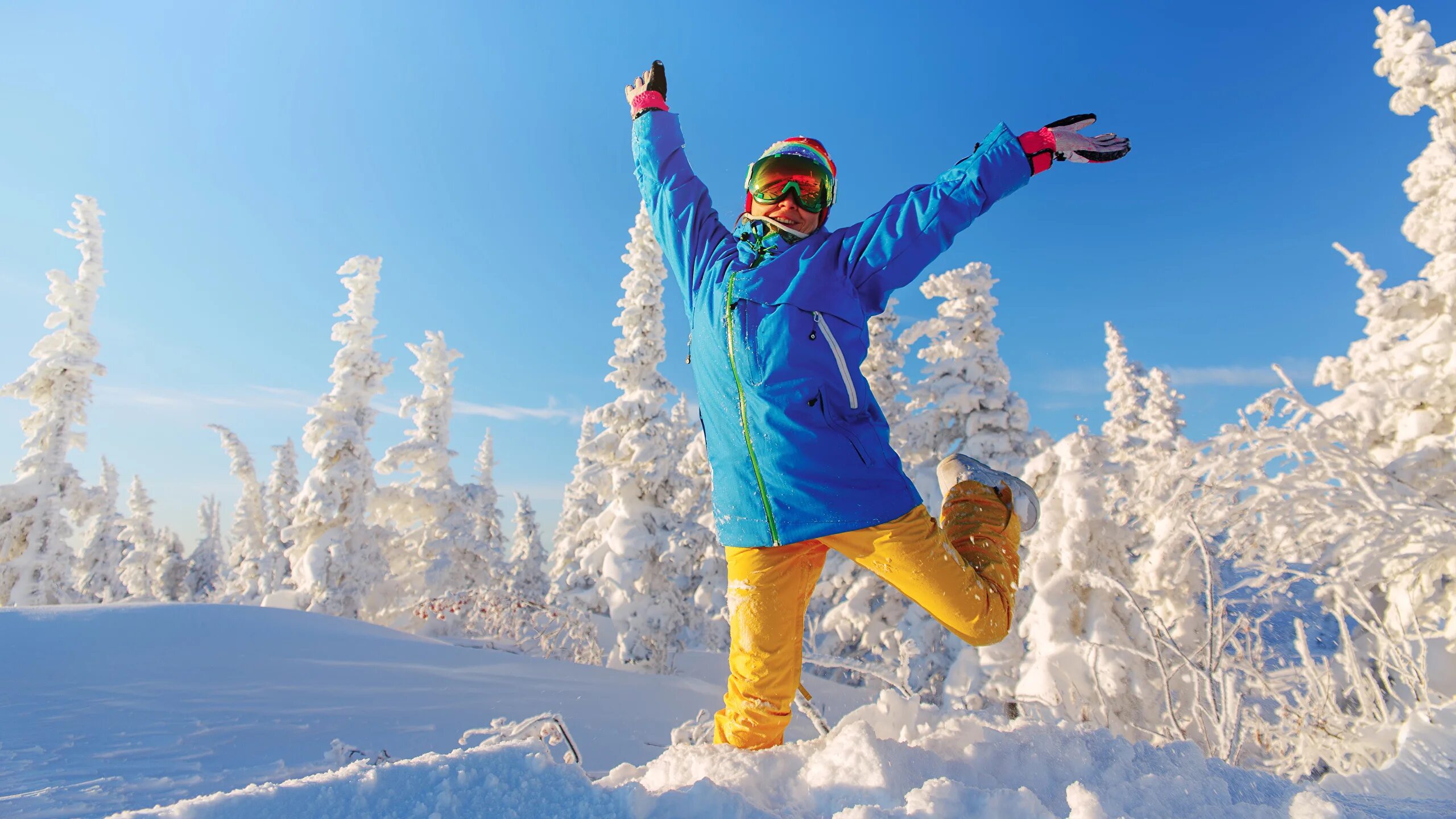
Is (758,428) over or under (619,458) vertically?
under

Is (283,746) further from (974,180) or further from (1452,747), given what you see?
Answer: (1452,747)

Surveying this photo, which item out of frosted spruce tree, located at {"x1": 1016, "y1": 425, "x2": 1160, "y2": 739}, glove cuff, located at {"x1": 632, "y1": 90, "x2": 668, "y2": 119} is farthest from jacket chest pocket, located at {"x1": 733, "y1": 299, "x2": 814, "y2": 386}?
frosted spruce tree, located at {"x1": 1016, "y1": 425, "x2": 1160, "y2": 739}

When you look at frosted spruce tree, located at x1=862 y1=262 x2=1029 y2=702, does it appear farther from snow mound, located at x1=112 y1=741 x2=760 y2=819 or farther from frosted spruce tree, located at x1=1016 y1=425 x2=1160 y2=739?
snow mound, located at x1=112 y1=741 x2=760 y2=819

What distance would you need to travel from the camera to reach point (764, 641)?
7.65 ft

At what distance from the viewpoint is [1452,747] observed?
2.27 meters

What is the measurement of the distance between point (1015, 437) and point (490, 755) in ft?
44.5

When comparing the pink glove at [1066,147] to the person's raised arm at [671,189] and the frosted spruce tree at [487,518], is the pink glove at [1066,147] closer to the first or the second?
the person's raised arm at [671,189]

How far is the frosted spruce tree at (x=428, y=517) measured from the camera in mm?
17531

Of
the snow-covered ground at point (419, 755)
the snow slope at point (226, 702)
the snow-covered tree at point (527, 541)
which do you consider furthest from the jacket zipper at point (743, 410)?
the snow-covered tree at point (527, 541)

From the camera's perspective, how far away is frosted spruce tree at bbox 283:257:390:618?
15.8m

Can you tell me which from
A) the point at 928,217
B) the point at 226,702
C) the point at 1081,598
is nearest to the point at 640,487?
the point at 1081,598

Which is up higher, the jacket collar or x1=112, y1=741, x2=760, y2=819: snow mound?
the jacket collar

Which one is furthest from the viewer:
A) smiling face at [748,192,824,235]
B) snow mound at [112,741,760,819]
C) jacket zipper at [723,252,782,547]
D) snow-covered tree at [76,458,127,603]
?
snow-covered tree at [76,458,127,603]

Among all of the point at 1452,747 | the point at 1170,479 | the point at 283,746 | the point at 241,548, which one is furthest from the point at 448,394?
the point at 241,548
